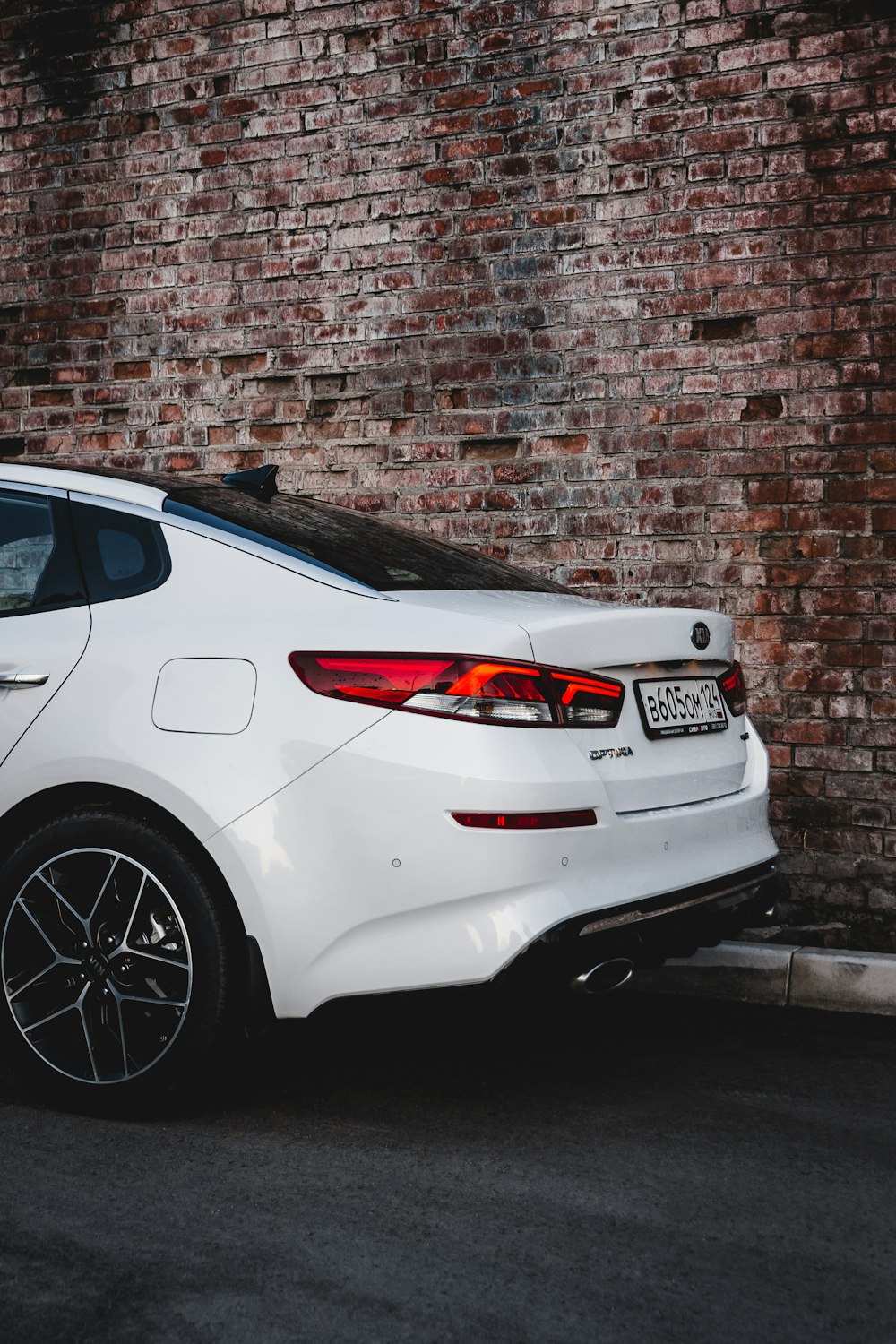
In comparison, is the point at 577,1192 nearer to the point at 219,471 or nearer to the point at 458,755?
the point at 458,755

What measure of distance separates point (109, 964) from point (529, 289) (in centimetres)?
364

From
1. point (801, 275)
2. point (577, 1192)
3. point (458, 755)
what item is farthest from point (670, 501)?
point (577, 1192)

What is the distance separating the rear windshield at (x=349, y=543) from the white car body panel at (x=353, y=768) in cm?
8

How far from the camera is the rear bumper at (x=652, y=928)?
2.96 meters

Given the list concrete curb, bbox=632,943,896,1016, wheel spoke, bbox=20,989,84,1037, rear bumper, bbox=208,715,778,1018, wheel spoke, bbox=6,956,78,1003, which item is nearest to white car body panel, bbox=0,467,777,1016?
rear bumper, bbox=208,715,778,1018

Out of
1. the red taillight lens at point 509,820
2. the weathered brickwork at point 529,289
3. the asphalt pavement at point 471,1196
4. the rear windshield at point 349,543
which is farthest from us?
the weathered brickwork at point 529,289

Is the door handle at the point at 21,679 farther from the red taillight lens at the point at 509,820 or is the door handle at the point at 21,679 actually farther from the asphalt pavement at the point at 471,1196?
the red taillight lens at the point at 509,820

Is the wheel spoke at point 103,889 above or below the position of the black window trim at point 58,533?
below

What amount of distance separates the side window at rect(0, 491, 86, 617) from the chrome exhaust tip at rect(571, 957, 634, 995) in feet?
5.22

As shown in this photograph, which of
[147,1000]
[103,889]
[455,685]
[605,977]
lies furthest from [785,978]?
[103,889]

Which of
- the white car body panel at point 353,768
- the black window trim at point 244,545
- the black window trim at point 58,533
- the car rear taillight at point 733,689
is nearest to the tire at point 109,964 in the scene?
the white car body panel at point 353,768

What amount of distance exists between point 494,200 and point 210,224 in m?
1.43

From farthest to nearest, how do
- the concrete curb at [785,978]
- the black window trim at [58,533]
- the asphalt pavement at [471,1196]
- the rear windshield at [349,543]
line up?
1. the concrete curb at [785,978]
2. the black window trim at [58,533]
3. the rear windshield at [349,543]
4. the asphalt pavement at [471,1196]

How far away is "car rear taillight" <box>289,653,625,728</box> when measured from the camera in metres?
3.01
